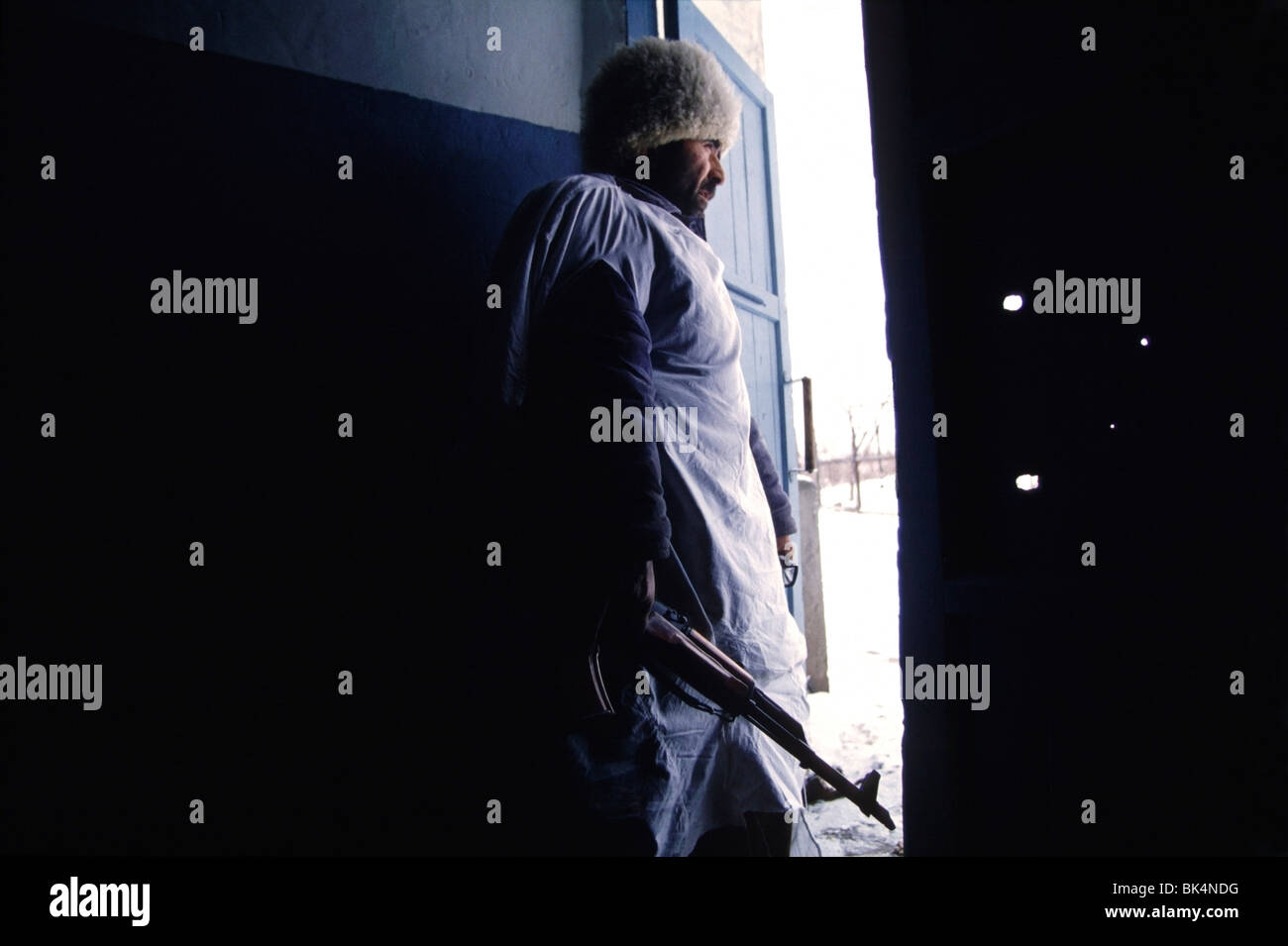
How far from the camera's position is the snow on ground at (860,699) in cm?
236

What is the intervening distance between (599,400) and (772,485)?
86 centimetres

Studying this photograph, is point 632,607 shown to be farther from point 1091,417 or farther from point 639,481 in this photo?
point 1091,417

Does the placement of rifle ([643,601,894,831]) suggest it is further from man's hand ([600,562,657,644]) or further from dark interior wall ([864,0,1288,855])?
dark interior wall ([864,0,1288,855])

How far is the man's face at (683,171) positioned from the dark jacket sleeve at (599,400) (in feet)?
1.37

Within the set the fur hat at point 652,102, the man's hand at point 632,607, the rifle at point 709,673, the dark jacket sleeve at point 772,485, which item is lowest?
the rifle at point 709,673

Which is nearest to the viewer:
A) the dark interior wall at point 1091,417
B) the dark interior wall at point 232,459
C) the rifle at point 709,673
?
the dark interior wall at point 1091,417

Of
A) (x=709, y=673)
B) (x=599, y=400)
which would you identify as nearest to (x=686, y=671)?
(x=709, y=673)

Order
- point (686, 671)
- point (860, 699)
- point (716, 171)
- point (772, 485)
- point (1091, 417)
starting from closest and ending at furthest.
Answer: point (1091, 417) → point (686, 671) → point (716, 171) → point (772, 485) → point (860, 699)

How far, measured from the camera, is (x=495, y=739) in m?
1.36

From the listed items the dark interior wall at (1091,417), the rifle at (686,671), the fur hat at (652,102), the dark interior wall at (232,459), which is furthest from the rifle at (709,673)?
the fur hat at (652,102)

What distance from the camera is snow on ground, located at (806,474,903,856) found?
2.36 m

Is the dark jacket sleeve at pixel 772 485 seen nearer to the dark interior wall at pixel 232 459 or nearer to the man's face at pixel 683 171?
the man's face at pixel 683 171

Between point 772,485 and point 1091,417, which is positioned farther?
point 772,485

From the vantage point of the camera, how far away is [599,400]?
3.69 ft
